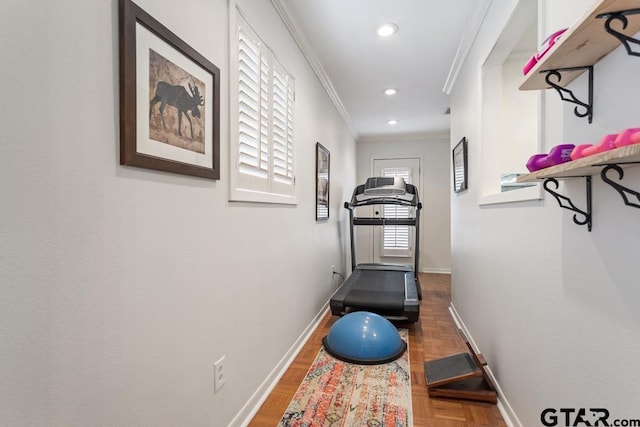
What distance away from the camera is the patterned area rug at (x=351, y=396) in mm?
1699

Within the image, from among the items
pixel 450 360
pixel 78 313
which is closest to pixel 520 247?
pixel 450 360

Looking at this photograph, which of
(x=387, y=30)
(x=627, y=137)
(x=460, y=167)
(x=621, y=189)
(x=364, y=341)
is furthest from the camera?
(x=460, y=167)

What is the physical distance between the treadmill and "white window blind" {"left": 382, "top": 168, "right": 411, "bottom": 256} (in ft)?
4.03

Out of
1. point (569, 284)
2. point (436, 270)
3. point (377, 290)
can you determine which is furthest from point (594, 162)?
point (436, 270)

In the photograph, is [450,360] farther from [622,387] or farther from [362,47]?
[362,47]

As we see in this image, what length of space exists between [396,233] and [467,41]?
12.5 feet

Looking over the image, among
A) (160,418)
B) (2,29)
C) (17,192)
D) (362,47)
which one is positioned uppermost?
(362,47)

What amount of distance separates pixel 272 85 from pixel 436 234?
15.3ft

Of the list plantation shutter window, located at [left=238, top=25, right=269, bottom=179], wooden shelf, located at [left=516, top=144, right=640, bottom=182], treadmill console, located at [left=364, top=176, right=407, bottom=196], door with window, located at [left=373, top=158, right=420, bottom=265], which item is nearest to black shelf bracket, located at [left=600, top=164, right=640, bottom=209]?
wooden shelf, located at [left=516, top=144, right=640, bottom=182]

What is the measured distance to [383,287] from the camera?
3562mm

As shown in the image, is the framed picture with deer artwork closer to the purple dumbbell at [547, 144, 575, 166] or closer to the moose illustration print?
the moose illustration print

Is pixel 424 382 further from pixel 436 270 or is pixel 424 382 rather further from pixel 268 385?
pixel 436 270

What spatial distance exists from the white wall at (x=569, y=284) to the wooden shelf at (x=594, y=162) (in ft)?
0.25

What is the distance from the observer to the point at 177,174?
3.87ft
